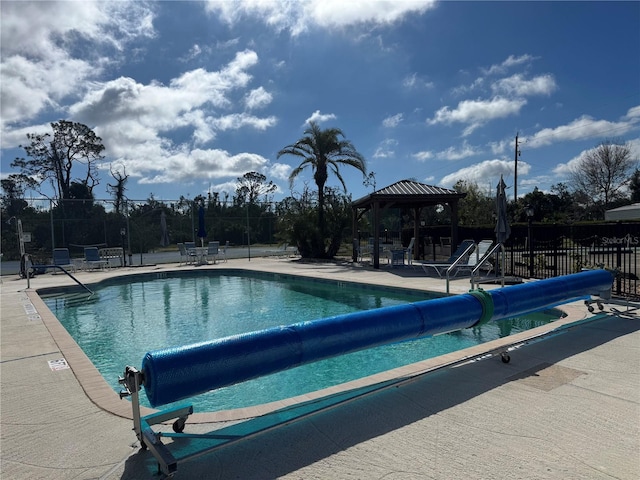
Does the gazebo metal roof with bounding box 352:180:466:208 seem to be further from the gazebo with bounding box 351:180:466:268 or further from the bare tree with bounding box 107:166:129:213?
the bare tree with bounding box 107:166:129:213

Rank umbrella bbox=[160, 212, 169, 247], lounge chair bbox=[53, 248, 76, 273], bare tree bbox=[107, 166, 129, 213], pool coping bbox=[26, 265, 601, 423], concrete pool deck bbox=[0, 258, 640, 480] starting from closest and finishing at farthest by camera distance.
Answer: concrete pool deck bbox=[0, 258, 640, 480] < pool coping bbox=[26, 265, 601, 423] < lounge chair bbox=[53, 248, 76, 273] < umbrella bbox=[160, 212, 169, 247] < bare tree bbox=[107, 166, 129, 213]

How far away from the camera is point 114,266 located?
57.3 ft

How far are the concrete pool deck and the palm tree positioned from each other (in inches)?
604

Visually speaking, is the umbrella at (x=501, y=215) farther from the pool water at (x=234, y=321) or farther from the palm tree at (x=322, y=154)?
the palm tree at (x=322, y=154)

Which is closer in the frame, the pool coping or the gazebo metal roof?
the pool coping

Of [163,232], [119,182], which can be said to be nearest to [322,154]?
[163,232]

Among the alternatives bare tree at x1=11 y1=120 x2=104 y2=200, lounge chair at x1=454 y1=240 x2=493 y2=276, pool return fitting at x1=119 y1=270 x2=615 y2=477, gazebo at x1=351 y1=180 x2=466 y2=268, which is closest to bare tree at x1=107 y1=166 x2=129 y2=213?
bare tree at x1=11 y1=120 x2=104 y2=200

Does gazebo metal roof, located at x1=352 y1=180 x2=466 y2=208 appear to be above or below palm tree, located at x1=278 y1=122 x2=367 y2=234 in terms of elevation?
below

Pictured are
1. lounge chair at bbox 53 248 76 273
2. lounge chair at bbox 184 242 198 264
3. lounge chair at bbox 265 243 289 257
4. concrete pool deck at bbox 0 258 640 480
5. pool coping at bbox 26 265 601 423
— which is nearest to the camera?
concrete pool deck at bbox 0 258 640 480

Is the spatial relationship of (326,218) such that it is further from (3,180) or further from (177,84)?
(3,180)

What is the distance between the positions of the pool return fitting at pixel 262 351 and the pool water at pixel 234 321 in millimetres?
1796

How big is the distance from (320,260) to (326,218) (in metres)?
2.10

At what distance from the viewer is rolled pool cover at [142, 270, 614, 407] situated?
235cm

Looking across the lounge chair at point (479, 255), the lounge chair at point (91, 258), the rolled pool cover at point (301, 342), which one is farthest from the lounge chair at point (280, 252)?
the rolled pool cover at point (301, 342)
